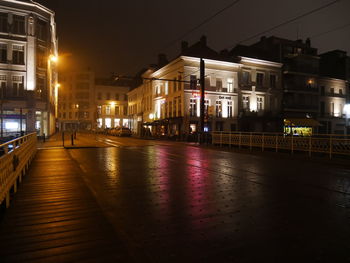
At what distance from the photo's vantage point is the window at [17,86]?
3064cm

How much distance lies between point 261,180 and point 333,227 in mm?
3955

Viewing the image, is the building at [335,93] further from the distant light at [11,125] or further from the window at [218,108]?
the distant light at [11,125]

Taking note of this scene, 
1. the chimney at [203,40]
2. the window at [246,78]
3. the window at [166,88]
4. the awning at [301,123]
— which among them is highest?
the chimney at [203,40]

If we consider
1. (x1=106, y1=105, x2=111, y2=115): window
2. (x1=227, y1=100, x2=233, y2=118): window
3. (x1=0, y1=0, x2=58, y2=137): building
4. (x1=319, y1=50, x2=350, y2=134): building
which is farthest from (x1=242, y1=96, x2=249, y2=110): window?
(x1=106, y1=105, x2=111, y2=115): window

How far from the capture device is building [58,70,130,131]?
78688mm

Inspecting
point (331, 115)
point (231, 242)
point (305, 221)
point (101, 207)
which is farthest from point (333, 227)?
point (331, 115)

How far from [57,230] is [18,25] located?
3483 cm

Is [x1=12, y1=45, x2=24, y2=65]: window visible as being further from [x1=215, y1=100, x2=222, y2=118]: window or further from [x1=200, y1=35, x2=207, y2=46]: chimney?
[x1=215, y1=100, x2=222, y2=118]: window

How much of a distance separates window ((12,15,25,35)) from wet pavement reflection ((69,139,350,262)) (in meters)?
30.5

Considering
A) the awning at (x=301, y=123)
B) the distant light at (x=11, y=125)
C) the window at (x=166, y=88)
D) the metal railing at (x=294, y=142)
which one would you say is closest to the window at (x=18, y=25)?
the distant light at (x=11, y=125)

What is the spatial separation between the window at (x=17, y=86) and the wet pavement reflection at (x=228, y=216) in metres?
28.2

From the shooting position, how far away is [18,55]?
30922 mm

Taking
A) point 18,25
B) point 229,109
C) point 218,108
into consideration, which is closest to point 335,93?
point 229,109

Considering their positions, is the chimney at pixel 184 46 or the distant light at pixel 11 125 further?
the chimney at pixel 184 46
